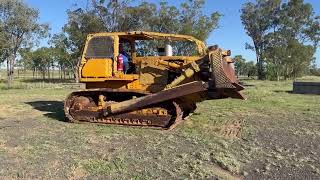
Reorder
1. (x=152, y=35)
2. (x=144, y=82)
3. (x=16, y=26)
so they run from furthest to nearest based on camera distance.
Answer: (x=16, y=26) → (x=152, y=35) → (x=144, y=82)

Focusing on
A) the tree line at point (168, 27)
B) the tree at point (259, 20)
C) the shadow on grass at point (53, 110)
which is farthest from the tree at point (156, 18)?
the shadow on grass at point (53, 110)

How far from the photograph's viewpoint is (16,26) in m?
36.8

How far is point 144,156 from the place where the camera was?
301 inches

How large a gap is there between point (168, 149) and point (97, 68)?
400 cm

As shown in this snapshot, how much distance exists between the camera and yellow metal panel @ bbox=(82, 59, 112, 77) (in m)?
11.4

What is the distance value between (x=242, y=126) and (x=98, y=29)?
102 feet

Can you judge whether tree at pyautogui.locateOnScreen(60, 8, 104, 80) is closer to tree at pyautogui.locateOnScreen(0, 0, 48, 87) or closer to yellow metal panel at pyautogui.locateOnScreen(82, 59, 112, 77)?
tree at pyautogui.locateOnScreen(0, 0, 48, 87)

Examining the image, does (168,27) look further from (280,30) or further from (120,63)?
(120,63)

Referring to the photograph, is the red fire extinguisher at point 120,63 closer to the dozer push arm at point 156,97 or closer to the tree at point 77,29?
the dozer push arm at point 156,97


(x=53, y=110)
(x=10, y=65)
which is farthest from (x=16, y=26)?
(x=53, y=110)

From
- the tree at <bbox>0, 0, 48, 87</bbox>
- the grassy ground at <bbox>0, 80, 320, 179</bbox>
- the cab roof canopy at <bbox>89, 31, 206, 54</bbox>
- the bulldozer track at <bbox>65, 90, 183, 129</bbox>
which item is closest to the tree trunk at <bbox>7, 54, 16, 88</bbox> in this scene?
the tree at <bbox>0, 0, 48, 87</bbox>

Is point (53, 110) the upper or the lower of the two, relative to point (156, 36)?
lower

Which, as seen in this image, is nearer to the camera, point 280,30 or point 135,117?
point 135,117

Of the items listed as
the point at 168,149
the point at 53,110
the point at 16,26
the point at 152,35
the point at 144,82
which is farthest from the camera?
the point at 16,26
